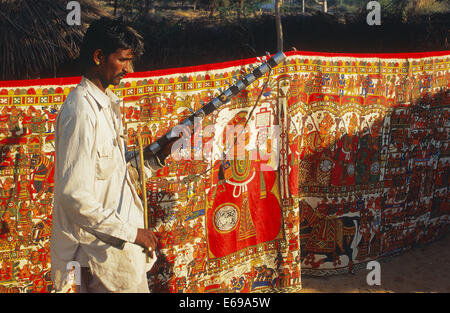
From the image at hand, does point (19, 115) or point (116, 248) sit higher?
point (19, 115)

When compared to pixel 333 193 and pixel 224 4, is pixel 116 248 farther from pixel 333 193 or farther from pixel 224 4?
pixel 224 4

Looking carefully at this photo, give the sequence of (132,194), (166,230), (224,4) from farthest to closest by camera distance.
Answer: (224,4)
(166,230)
(132,194)

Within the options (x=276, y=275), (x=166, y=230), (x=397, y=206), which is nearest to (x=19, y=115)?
(x=166, y=230)

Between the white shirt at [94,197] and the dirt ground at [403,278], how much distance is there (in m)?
2.61

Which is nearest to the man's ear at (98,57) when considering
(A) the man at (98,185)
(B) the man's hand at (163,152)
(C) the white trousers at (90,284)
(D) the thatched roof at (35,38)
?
(A) the man at (98,185)

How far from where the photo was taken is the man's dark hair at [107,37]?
197cm

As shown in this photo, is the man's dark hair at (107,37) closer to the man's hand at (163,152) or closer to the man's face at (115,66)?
the man's face at (115,66)

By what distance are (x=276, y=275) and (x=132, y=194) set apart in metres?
2.30

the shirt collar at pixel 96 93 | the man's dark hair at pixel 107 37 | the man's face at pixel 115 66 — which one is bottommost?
the shirt collar at pixel 96 93

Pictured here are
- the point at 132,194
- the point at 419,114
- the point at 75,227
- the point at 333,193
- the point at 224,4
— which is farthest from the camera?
the point at 224,4

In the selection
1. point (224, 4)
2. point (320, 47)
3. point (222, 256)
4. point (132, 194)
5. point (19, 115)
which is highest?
point (224, 4)

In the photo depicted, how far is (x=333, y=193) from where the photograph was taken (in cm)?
441

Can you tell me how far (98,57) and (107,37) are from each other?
98mm

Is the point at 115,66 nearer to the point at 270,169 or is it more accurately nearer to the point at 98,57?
the point at 98,57
